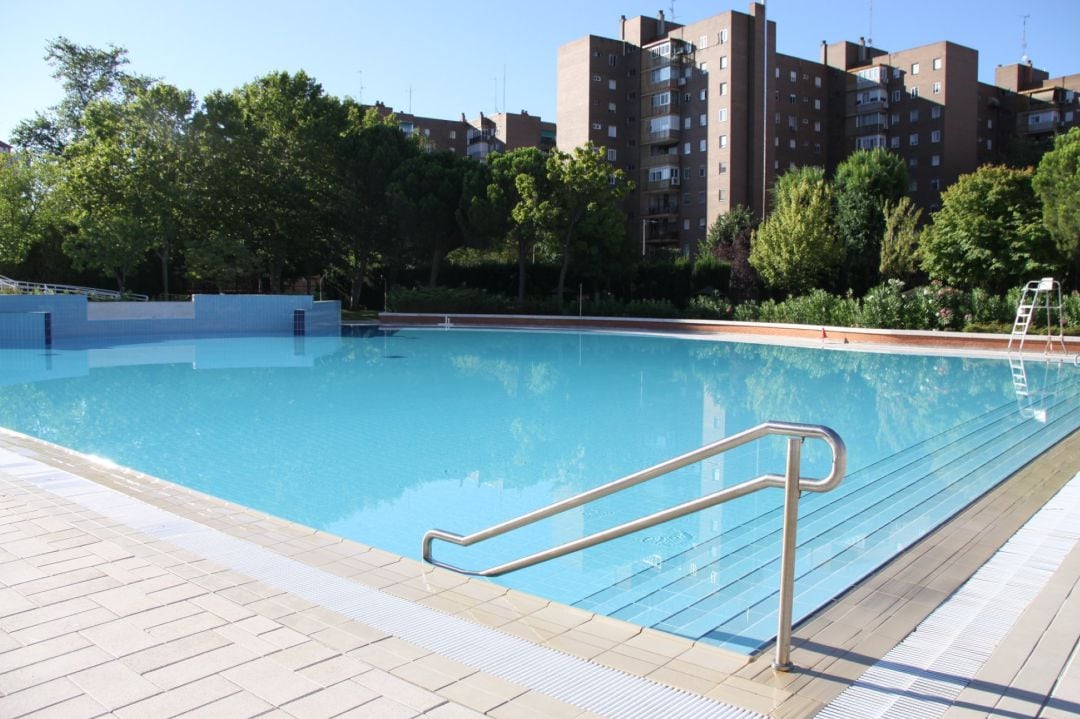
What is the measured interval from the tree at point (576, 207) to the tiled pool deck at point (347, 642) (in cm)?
2837

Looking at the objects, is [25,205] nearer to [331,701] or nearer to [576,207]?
[576,207]

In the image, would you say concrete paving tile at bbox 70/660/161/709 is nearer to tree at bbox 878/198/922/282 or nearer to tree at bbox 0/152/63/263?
tree at bbox 878/198/922/282

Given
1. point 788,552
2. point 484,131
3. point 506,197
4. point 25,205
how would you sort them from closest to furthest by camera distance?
point 788,552 < point 25,205 < point 506,197 < point 484,131

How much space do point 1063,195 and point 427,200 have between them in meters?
23.7

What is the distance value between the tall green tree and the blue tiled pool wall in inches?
200

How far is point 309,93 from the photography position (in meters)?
35.6

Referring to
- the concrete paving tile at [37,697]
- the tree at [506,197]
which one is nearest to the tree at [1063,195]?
the tree at [506,197]

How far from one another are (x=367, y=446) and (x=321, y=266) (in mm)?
29391

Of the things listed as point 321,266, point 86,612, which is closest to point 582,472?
point 86,612

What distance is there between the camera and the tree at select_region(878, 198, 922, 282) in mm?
30016

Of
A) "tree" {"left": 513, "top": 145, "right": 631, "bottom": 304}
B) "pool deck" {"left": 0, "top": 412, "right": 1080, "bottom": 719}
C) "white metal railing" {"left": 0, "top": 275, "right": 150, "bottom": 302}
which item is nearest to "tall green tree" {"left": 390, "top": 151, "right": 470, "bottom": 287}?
"tree" {"left": 513, "top": 145, "right": 631, "bottom": 304}

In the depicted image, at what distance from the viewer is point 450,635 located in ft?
12.1

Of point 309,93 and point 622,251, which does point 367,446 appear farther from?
point 309,93

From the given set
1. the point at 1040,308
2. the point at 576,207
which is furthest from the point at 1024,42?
the point at 1040,308
